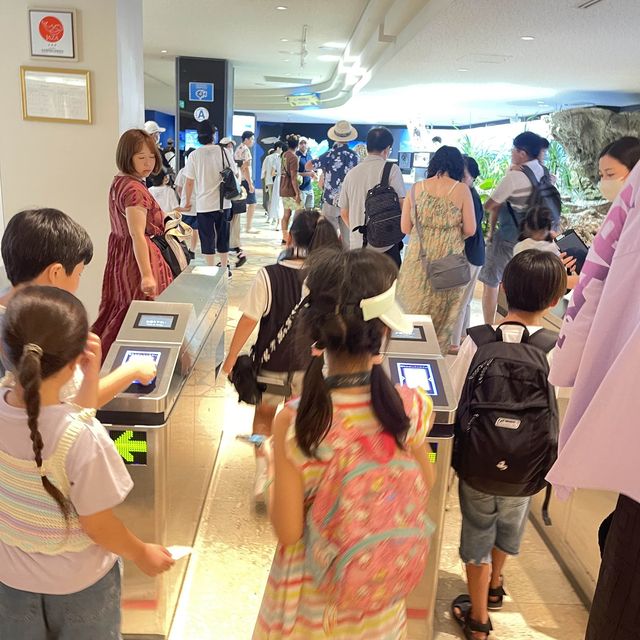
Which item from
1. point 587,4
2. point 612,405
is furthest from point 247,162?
point 612,405

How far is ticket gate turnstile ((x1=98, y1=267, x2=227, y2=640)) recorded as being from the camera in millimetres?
1897

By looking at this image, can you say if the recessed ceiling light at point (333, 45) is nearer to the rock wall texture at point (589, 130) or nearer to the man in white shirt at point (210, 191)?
the man in white shirt at point (210, 191)

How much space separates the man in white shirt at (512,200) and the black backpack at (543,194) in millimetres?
24

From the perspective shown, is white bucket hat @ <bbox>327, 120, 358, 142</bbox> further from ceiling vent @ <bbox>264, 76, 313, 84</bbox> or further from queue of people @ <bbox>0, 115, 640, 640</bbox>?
ceiling vent @ <bbox>264, 76, 313, 84</bbox>

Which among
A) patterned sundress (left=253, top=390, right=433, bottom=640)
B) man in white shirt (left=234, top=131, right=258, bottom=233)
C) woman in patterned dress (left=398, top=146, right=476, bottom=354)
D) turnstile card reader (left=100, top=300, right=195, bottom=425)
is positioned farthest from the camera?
man in white shirt (left=234, top=131, right=258, bottom=233)

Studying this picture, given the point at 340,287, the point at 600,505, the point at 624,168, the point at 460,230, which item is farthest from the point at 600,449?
the point at 460,230

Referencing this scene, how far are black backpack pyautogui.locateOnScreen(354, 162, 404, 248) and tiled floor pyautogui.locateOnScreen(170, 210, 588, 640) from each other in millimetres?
2009

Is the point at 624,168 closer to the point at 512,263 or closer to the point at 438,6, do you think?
the point at 512,263

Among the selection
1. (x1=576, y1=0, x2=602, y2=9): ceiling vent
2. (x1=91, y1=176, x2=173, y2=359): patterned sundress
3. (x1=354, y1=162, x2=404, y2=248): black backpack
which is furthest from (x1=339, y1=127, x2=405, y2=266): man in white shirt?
(x1=91, y1=176, x2=173, y2=359): patterned sundress

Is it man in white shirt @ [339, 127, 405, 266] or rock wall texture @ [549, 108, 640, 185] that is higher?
rock wall texture @ [549, 108, 640, 185]

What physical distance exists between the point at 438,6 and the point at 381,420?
4.65 metres

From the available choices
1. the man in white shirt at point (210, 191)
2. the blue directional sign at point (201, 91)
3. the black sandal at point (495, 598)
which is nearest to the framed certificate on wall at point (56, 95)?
the man in white shirt at point (210, 191)

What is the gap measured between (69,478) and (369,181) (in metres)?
3.96

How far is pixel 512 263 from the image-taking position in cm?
218
